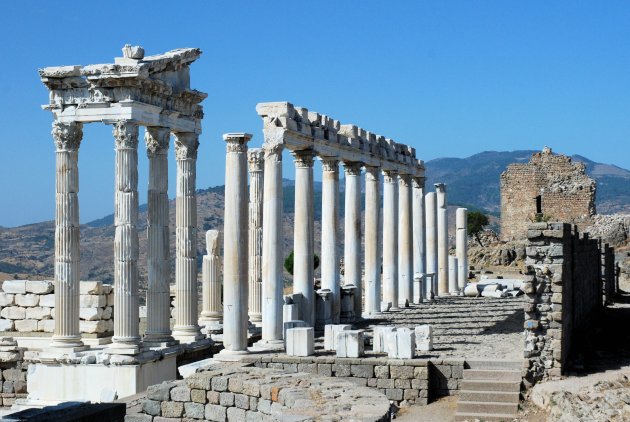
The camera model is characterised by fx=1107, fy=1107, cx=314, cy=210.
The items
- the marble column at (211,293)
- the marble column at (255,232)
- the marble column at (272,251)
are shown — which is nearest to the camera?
the marble column at (272,251)

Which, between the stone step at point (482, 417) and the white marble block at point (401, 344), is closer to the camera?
the stone step at point (482, 417)

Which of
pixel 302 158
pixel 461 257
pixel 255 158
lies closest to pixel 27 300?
pixel 255 158

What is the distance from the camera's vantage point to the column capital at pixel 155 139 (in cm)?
2344

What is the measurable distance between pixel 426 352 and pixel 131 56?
8.75 metres

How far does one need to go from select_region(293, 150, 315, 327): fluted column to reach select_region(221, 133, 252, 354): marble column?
4329mm

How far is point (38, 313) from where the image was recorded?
26953 mm

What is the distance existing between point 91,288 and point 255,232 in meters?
4.51

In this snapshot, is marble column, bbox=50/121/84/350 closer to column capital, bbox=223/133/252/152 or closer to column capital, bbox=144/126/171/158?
column capital, bbox=144/126/171/158

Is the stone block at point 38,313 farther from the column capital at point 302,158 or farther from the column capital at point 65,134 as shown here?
the column capital at point 302,158

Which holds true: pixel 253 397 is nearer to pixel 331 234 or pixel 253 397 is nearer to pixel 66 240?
pixel 66 240

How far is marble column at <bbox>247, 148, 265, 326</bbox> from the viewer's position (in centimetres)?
2808

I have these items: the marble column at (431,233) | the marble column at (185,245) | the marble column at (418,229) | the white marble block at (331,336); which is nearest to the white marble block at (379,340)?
the white marble block at (331,336)

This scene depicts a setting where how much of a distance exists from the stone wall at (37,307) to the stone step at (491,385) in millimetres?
9642

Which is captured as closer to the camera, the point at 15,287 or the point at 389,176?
the point at 15,287
